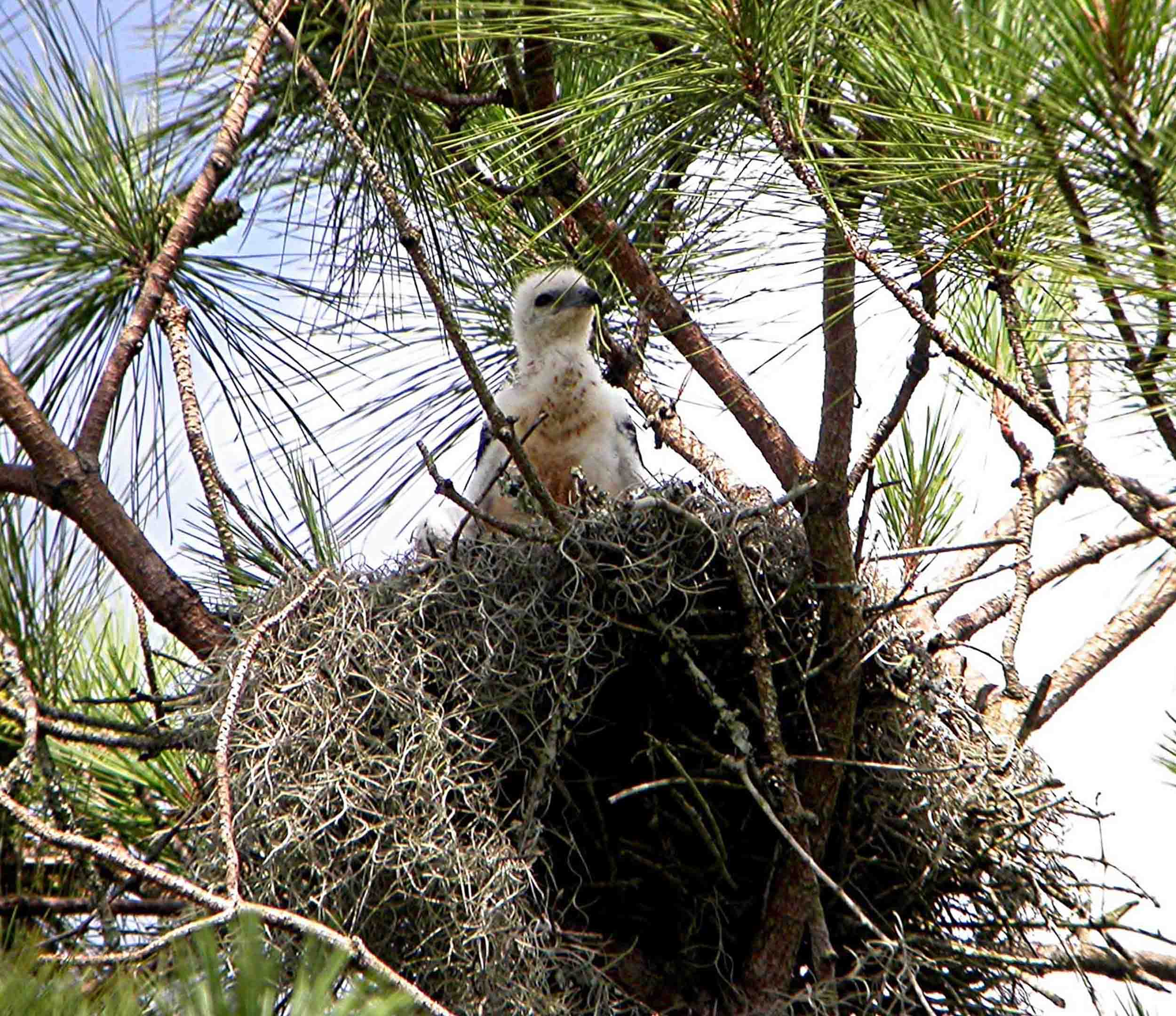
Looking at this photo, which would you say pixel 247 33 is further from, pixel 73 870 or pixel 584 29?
pixel 73 870

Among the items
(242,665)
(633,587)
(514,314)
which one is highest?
(514,314)

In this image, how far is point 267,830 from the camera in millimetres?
2568

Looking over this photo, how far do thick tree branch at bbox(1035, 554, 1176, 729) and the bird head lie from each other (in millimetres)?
1430

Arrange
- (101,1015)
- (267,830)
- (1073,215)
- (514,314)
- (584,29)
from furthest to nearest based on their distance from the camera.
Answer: (514,314) < (267,830) < (584,29) < (1073,215) < (101,1015)

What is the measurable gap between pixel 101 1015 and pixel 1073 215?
1696 millimetres

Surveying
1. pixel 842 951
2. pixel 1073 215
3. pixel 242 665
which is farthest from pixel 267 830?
pixel 1073 215

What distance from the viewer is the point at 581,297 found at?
350 cm

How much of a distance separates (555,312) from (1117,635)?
1561 millimetres

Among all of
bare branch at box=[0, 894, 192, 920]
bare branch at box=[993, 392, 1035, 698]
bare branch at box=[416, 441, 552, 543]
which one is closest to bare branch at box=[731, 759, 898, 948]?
bare branch at box=[993, 392, 1035, 698]

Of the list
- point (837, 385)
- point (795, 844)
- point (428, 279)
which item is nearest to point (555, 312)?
point (837, 385)

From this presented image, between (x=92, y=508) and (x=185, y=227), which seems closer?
(x=92, y=508)

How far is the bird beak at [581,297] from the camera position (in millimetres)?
3500

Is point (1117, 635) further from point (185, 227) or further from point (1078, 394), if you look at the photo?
Answer: point (185, 227)

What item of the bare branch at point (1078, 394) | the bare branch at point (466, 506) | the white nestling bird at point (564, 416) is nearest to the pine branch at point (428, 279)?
the bare branch at point (466, 506)
